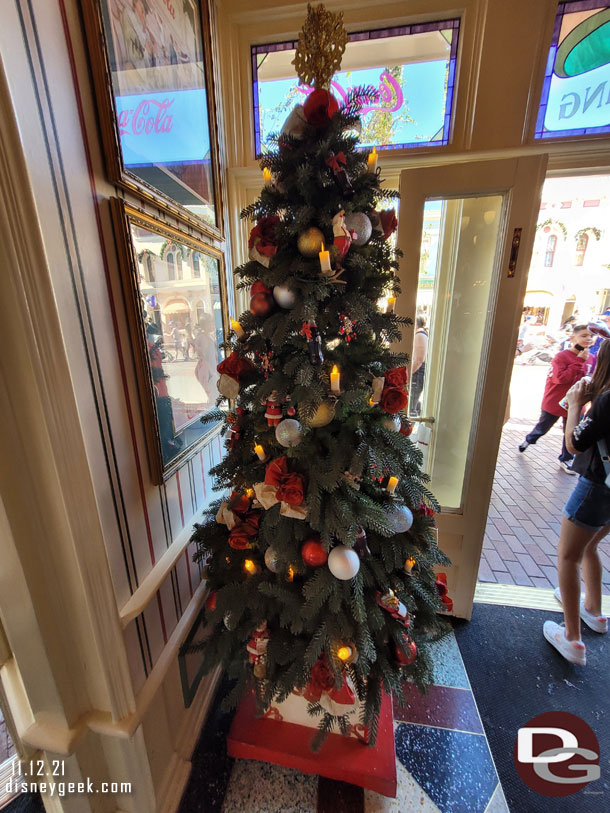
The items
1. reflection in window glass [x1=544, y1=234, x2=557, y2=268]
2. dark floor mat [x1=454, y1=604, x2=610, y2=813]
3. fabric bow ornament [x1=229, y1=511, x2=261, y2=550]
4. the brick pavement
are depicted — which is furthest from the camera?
reflection in window glass [x1=544, y1=234, x2=557, y2=268]

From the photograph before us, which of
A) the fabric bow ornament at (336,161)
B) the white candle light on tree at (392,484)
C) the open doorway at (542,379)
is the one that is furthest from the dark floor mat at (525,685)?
the fabric bow ornament at (336,161)

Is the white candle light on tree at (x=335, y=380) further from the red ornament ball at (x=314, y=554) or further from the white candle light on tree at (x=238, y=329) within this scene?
the red ornament ball at (x=314, y=554)

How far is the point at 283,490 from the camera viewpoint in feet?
2.50

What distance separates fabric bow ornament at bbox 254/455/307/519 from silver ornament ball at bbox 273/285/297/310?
39cm

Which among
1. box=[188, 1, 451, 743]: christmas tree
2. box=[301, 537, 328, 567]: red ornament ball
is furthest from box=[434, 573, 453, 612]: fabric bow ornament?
box=[301, 537, 328, 567]: red ornament ball

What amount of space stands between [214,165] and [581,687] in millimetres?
2631

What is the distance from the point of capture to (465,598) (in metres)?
1.60

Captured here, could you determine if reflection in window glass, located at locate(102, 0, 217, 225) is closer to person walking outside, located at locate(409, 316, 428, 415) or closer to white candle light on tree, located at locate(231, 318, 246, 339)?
white candle light on tree, located at locate(231, 318, 246, 339)

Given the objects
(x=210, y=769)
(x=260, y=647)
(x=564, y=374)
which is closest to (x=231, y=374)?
(x=260, y=647)

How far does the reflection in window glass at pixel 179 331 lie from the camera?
0.86m

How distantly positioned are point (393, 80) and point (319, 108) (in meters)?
1.03

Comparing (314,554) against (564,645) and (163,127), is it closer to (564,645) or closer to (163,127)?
(163,127)

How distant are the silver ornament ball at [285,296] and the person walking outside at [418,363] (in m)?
0.92

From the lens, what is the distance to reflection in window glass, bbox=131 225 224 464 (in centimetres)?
86
